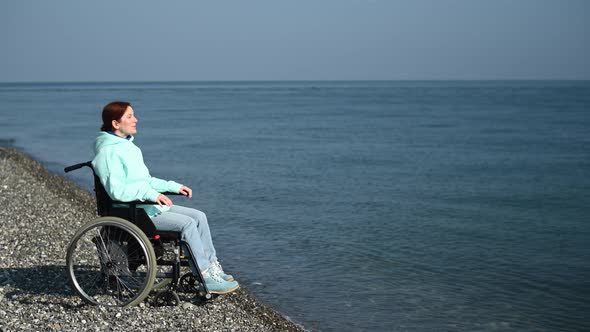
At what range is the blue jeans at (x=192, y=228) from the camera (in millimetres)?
5496

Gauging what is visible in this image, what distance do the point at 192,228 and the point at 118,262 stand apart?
0.73m

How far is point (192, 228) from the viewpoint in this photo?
5531mm

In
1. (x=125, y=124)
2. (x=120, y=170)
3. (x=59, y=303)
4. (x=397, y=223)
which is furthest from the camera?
(x=397, y=223)

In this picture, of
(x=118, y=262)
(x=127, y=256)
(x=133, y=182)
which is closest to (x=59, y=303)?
(x=118, y=262)

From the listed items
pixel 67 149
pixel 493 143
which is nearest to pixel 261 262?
pixel 67 149

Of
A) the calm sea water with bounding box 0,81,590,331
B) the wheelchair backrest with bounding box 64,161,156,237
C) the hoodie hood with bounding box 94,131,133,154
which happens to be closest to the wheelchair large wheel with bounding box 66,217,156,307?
the wheelchair backrest with bounding box 64,161,156,237

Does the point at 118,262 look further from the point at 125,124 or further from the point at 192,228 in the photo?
the point at 125,124

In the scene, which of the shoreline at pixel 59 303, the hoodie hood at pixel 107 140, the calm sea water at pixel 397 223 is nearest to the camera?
the shoreline at pixel 59 303

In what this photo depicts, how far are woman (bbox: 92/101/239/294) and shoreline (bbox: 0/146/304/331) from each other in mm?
488

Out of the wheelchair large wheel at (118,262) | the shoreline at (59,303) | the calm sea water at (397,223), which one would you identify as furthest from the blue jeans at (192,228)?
the calm sea water at (397,223)

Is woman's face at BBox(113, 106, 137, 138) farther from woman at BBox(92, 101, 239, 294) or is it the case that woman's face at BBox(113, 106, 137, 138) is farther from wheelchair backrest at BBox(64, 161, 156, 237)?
wheelchair backrest at BBox(64, 161, 156, 237)

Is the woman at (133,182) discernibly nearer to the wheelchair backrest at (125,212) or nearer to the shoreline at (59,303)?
the wheelchair backrest at (125,212)

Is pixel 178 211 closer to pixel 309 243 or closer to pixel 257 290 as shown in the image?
pixel 257 290

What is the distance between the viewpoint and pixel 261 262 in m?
9.39
